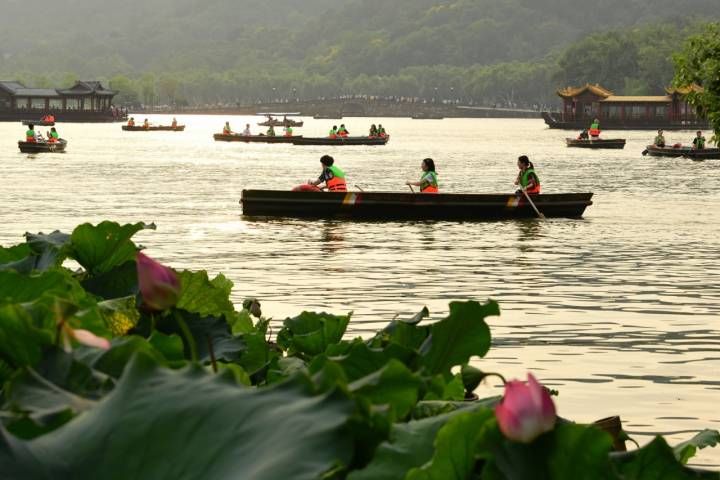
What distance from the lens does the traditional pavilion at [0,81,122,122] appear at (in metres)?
149

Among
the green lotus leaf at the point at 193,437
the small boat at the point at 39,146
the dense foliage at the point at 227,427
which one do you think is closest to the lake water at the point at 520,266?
the dense foliage at the point at 227,427

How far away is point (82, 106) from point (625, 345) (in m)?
144

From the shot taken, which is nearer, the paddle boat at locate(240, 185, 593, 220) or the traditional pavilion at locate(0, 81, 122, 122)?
the paddle boat at locate(240, 185, 593, 220)

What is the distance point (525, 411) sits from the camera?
1.62m

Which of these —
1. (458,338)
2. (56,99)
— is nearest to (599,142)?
(56,99)

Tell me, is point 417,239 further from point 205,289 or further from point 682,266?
point 205,289

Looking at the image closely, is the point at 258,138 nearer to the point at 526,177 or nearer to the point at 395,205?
the point at 395,205

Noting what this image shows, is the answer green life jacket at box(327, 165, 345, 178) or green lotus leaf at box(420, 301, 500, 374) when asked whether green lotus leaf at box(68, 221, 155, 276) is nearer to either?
green lotus leaf at box(420, 301, 500, 374)

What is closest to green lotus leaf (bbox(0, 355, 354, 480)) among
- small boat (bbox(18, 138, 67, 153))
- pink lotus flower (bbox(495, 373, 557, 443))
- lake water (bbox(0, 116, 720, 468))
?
pink lotus flower (bbox(495, 373, 557, 443))

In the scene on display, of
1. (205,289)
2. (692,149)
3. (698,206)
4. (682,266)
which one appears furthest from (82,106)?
(205,289)

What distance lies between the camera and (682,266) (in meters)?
22.7

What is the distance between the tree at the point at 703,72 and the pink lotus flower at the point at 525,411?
20.7 metres

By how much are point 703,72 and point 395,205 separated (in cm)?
948

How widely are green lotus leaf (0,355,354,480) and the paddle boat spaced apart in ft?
93.6
